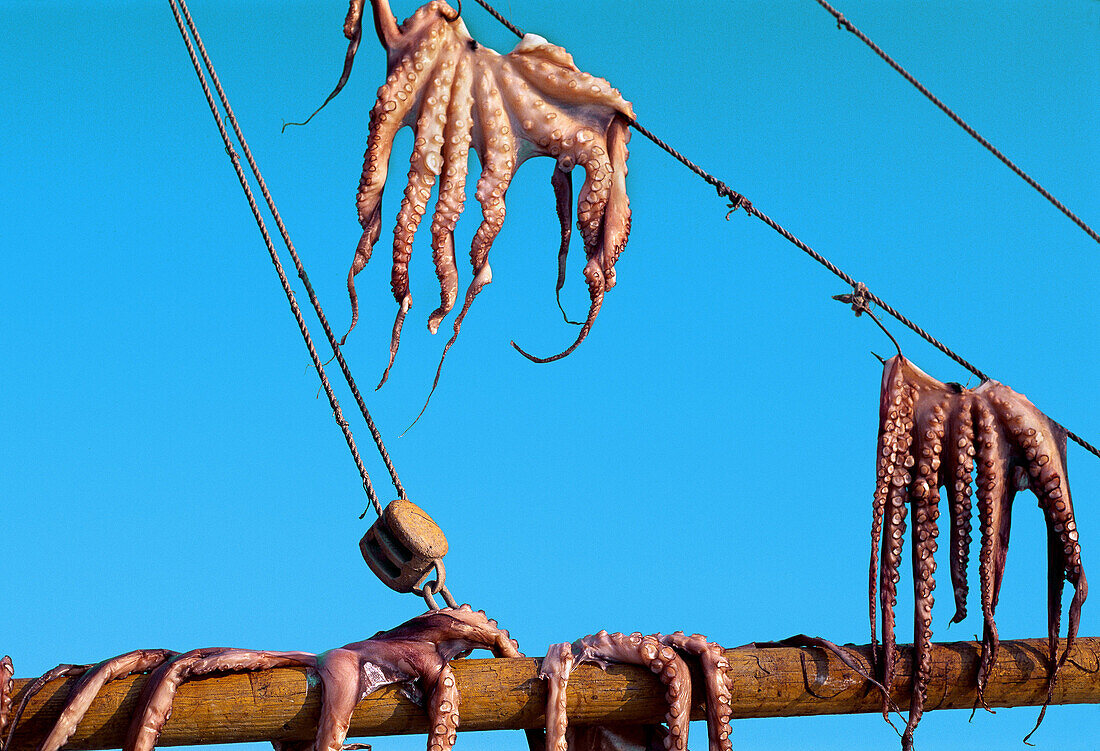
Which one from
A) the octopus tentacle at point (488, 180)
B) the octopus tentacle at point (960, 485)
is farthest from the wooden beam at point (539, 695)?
the octopus tentacle at point (488, 180)

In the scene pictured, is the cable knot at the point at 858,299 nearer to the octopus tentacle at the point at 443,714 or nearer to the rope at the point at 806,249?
the rope at the point at 806,249

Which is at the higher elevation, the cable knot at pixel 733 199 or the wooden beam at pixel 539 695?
the cable knot at pixel 733 199

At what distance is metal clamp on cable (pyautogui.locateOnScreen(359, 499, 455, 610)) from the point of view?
296cm

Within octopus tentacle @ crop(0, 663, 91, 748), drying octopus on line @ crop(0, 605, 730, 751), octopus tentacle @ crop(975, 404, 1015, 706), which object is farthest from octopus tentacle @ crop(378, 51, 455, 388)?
octopus tentacle @ crop(975, 404, 1015, 706)

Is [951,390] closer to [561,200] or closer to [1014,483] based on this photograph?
[1014,483]

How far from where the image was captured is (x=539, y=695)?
102 inches

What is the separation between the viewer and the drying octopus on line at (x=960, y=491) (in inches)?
109

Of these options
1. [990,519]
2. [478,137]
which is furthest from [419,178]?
[990,519]

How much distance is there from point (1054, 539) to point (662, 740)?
1.11 m

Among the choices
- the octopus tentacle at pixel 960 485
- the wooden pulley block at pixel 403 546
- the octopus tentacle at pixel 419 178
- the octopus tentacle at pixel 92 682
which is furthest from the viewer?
the wooden pulley block at pixel 403 546

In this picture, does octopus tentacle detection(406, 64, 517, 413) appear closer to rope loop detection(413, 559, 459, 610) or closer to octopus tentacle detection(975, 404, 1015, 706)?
rope loop detection(413, 559, 459, 610)

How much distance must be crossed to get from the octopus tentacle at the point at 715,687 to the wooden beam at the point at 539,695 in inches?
2.1

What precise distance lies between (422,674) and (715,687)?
0.66 m

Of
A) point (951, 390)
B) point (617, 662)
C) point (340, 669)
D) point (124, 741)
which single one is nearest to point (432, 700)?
point (340, 669)
